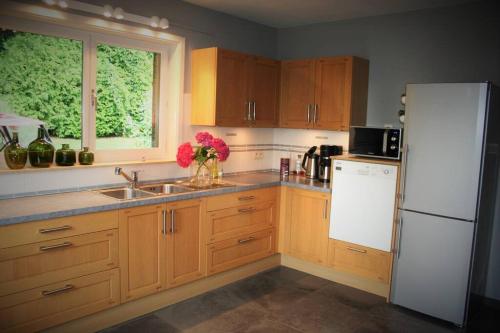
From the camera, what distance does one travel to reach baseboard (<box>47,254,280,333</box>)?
2.88m

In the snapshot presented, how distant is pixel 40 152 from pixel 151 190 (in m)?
0.97

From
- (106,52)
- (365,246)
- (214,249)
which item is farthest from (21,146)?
(365,246)

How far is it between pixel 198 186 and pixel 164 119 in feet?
2.50

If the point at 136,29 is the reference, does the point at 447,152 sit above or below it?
below

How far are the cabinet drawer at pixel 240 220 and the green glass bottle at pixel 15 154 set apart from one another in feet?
4.81

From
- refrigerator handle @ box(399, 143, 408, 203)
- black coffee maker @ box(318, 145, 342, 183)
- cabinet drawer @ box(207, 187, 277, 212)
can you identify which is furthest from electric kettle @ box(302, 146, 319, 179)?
refrigerator handle @ box(399, 143, 408, 203)

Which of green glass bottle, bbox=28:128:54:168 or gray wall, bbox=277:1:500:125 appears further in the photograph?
gray wall, bbox=277:1:500:125

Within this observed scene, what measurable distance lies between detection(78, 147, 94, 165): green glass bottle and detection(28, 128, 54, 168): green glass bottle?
0.22 meters

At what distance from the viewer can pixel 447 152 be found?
3193mm

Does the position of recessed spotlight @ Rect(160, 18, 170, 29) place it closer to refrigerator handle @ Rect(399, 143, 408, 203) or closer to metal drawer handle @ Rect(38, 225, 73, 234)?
metal drawer handle @ Rect(38, 225, 73, 234)

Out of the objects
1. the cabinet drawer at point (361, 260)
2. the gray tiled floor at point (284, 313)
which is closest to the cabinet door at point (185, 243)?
the gray tiled floor at point (284, 313)

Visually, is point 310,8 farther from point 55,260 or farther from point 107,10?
point 55,260

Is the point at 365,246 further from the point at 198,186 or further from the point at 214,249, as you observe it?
the point at 198,186

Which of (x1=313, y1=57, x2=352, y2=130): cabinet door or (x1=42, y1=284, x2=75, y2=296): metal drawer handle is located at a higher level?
(x1=313, y1=57, x2=352, y2=130): cabinet door
